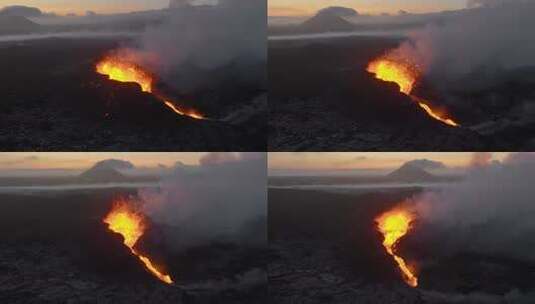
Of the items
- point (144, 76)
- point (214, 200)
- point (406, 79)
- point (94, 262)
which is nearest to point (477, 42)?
point (406, 79)

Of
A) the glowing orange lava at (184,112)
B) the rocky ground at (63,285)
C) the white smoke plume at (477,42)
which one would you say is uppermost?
the white smoke plume at (477,42)

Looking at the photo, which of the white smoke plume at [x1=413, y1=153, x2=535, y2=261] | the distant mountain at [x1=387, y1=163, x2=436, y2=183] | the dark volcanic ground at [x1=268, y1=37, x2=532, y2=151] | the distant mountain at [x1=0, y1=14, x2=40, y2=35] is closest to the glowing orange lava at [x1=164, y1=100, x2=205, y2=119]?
the dark volcanic ground at [x1=268, y1=37, x2=532, y2=151]

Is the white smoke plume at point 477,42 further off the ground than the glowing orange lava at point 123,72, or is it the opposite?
the white smoke plume at point 477,42

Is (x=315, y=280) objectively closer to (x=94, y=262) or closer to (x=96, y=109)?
(x=94, y=262)

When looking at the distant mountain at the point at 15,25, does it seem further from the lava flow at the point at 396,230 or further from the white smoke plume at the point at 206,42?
the lava flow at the point at 396,230

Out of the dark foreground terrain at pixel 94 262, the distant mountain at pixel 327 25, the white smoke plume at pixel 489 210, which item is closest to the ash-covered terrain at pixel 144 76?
the distant mountain at pixel 327 25

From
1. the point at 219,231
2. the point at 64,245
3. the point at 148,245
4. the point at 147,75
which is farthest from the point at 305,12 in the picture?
the point at 64,245

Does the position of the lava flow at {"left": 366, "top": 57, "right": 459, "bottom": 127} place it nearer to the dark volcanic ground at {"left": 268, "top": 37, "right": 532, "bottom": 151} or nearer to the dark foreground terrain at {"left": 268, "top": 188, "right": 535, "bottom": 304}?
the dark volcanic ground at {"left": 268, "top": 37, "right": 532, "bottom": 151}
